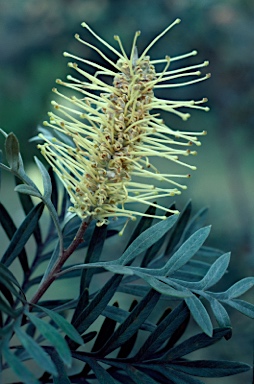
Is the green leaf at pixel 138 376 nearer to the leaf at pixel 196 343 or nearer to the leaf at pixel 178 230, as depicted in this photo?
the leaf at pixel 196 343

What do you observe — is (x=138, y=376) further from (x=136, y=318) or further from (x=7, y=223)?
(x=7, y=223)

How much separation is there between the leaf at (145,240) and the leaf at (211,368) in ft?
0.25

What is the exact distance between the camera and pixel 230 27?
1233 mm

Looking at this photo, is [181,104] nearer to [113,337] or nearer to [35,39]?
[113,337]

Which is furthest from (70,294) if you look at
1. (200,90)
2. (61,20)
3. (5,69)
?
(5,69)

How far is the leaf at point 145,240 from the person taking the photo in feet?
1.11

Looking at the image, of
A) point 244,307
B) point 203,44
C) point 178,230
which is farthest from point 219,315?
point 203,44

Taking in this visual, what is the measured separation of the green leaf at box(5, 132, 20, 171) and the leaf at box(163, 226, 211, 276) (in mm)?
107

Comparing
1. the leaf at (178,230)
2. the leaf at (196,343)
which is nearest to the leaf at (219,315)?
the leaf at (196,343)

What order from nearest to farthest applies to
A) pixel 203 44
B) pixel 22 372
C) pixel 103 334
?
pixel 22 372, pixel 103 334, pixel 203 44

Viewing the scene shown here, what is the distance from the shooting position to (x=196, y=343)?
1.11 feet

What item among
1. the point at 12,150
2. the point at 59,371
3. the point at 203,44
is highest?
the point at 203,44

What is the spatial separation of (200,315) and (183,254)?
40 mm

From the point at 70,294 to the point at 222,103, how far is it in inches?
25.4
